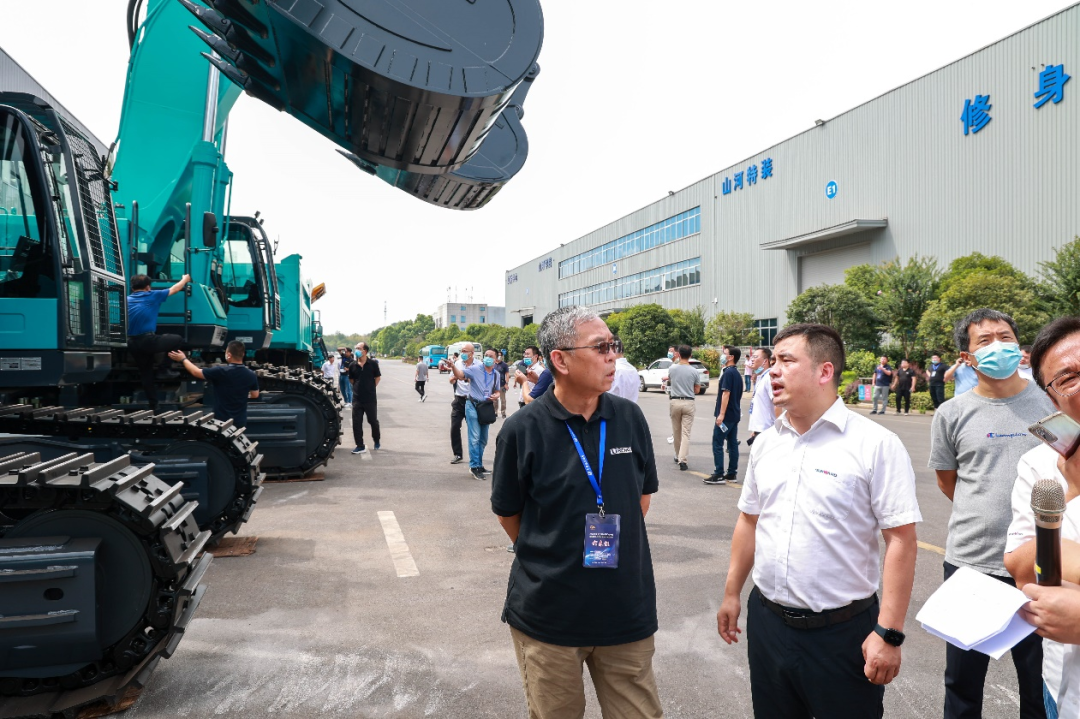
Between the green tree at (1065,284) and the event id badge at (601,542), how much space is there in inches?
1035

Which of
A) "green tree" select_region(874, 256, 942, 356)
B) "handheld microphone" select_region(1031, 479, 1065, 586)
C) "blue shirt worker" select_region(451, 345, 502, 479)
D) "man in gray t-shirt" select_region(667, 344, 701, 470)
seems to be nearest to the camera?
"handheld microphone" select_region(1031, 479, 1065, 586)

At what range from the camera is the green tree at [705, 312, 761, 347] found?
45.2 metres

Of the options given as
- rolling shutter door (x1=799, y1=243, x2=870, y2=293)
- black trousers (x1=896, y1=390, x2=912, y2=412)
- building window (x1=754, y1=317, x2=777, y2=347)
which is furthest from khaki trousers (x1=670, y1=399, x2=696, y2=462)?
building window (x1=754, y1=317, x2=777, y2=347)

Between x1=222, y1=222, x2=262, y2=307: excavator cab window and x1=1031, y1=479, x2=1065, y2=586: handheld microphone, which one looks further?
x1=222, y1=222, x2=262, y2=307: excavator cab window

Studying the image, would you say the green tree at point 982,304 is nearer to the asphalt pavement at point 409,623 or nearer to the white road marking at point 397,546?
the asphalt pavement at point 409,623

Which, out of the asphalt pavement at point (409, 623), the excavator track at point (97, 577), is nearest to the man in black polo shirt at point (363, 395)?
the asphalt pavement at point (409, 623)

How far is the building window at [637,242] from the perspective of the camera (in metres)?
56.9

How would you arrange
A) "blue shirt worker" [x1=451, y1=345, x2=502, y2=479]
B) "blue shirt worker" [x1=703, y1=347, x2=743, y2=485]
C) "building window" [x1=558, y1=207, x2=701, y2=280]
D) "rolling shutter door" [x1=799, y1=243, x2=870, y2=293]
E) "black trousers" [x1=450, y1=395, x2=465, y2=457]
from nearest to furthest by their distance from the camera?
"blue shirt worker" [x1=703, y1=347, x2=743, y2=485] → "blue shirt worker" [x1=451, y1=345, x2=502, y2=479] → "black trousers" [x1=450, y1=395, x2=465, y2=457] → "rolling shutter door" [x1=799, y1=243, x2=870, y2=293] → "building window" [x1=558, y1=207, x2=701, y2=280]

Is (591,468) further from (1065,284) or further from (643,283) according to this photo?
(643,283)

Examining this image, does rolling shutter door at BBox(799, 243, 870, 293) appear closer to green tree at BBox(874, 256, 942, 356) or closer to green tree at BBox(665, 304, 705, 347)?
green tree at BBox(874, 256, 942, 356)

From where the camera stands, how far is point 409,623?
16.3 ft

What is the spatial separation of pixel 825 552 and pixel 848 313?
33.8 meters

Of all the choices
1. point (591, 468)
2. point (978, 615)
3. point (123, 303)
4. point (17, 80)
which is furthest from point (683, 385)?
point (17, 80)

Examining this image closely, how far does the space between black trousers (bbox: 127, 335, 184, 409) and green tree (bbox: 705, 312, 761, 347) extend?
39.9 metres
